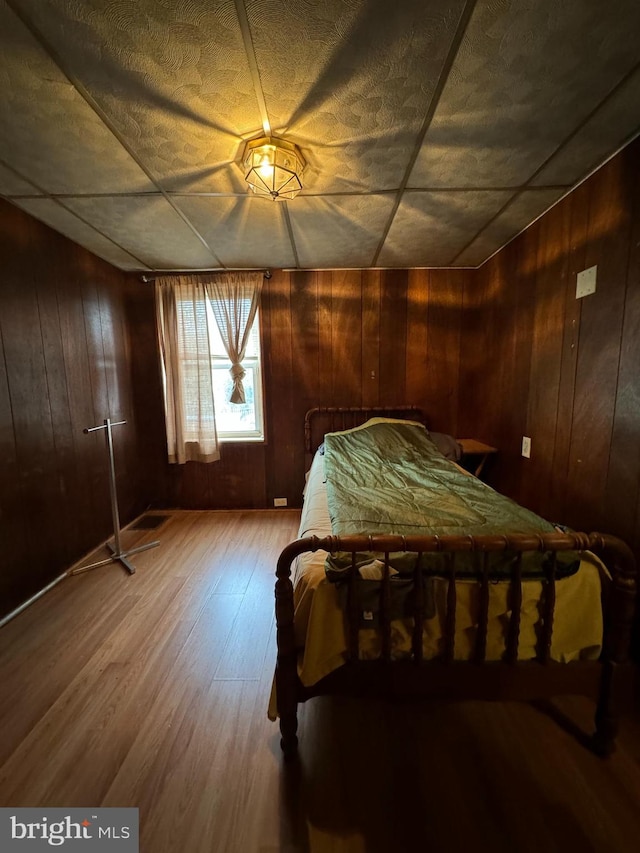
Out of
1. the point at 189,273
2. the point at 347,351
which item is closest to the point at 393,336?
the point at 347,351

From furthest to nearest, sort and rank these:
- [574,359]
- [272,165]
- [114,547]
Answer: [114,547], [574,359], [272,165]

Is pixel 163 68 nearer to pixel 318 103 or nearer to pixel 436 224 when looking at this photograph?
pixel 318 103

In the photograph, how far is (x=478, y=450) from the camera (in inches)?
103

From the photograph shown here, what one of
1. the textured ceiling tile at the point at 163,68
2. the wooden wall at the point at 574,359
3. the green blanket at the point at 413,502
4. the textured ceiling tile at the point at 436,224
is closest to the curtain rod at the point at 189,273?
the textured ceiling tile at the point at 436,224

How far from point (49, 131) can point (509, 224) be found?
2541 mm

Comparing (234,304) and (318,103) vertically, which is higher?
(318,103)

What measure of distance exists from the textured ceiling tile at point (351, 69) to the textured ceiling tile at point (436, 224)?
52cm

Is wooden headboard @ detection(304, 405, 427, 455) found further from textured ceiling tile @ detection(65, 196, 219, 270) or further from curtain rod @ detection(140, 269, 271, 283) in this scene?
textured ceiling tile @ detection(65, 196, 219, 270)

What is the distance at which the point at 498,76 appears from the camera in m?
1.10

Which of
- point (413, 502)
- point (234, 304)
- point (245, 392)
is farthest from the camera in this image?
point (245, 392)

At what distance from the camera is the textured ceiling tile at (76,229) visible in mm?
1887

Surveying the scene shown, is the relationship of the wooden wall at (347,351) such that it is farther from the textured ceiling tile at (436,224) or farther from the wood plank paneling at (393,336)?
the textured ceiling tile at (436,224)

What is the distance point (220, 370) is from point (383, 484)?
2015 millimetres

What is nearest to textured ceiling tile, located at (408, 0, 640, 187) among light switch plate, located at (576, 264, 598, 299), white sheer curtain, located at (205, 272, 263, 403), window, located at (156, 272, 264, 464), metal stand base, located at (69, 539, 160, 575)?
light switch plate, located at (576, 264, 598, 299)
